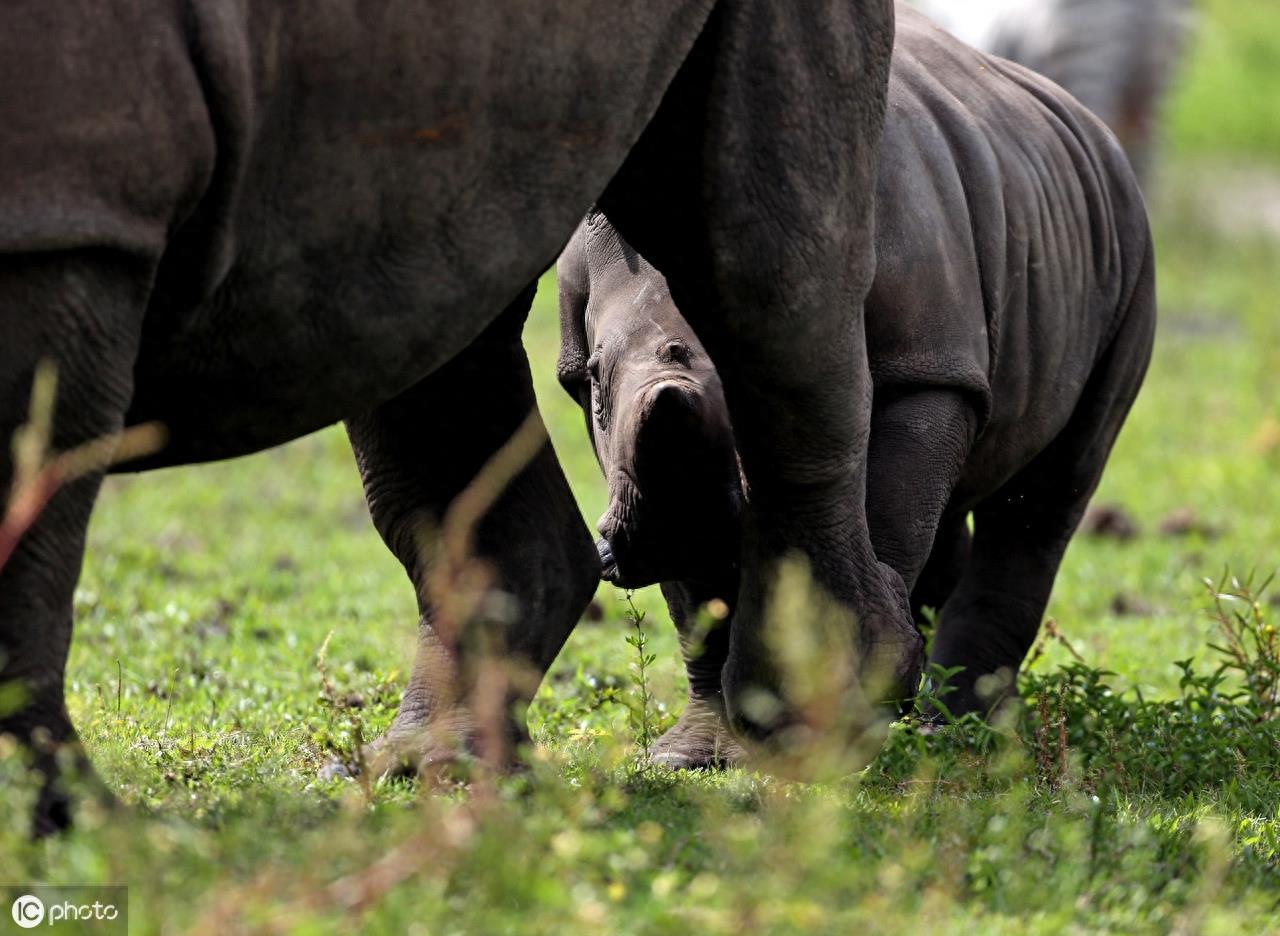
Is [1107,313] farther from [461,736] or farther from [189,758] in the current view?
[189,758]

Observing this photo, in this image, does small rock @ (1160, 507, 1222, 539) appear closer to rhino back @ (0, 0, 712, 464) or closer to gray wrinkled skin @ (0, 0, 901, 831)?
gray wrinkled skin @ (0, 0, 901, 831)

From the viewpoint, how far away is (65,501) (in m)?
3.01

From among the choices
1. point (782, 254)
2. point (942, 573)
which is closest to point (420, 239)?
point (782, 254)

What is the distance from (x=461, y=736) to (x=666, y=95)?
4.53ft

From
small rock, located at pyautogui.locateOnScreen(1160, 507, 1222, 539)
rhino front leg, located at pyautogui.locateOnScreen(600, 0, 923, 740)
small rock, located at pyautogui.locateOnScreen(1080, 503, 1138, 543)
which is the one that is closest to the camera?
rhino front leg, located at pyautogui.locateOnScreen(600, 0, 923, 740)

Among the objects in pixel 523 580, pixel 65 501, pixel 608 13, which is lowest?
pixel 523 580

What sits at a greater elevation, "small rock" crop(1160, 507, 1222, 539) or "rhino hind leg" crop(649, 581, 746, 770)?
"rhino hind leg" crop(649, 581, 746, 770)

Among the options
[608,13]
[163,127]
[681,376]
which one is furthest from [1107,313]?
[163,127]

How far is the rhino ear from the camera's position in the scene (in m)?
5.16

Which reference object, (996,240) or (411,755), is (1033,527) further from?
(411,755)

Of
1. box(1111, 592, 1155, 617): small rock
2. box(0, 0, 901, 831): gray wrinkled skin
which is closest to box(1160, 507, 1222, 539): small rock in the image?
box(1111, 592, 1155, 617): small rock

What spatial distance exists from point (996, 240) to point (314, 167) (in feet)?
7.97

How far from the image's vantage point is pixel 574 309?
521 centimetres

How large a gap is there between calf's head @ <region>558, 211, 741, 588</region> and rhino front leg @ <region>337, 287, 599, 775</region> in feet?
0.54
